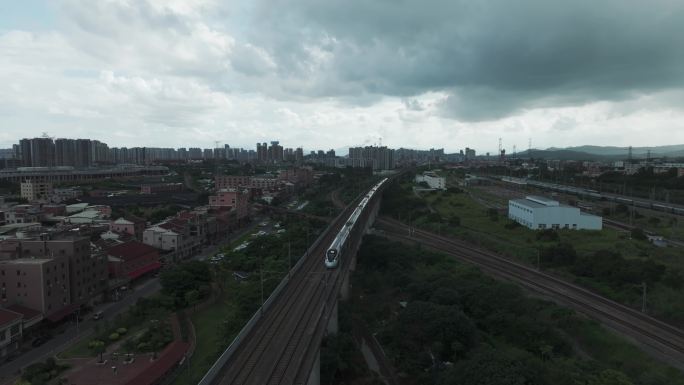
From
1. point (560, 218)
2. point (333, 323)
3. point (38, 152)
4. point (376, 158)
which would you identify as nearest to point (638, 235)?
point (560, 218)

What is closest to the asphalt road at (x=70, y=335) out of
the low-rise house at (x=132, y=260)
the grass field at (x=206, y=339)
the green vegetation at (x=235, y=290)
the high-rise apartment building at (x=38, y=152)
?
the low-rise house at (x=132, y=260)

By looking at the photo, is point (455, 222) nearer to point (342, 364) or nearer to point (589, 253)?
point (589, 253)

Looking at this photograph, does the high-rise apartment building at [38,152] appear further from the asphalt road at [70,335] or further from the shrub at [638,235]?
the shrub at [638,235]

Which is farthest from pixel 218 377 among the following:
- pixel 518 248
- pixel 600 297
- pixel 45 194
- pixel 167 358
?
pixel 45 194

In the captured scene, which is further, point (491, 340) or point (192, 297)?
point (192, 297)

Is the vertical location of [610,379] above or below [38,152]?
below

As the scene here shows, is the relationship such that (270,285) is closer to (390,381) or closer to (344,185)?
(390,381)
